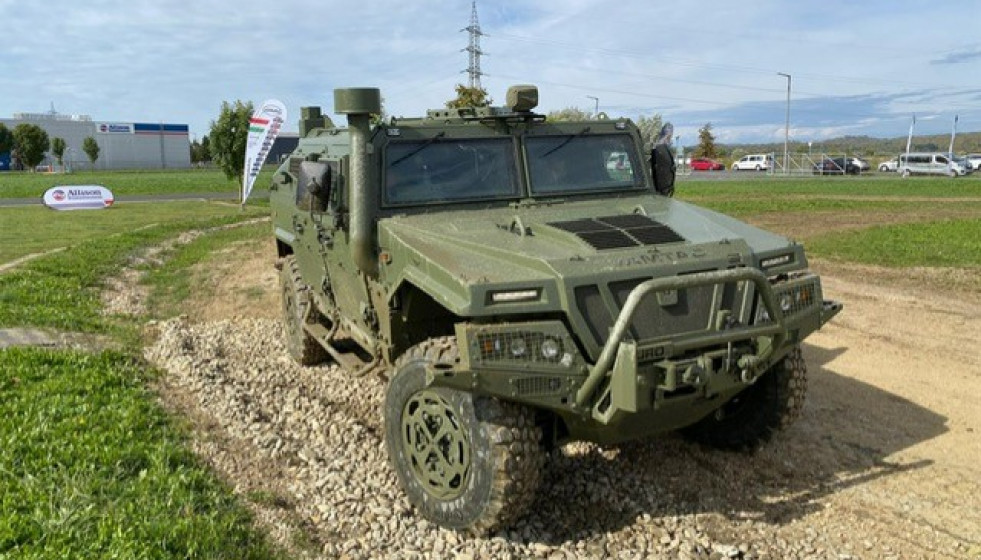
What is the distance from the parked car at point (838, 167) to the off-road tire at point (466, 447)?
171ft

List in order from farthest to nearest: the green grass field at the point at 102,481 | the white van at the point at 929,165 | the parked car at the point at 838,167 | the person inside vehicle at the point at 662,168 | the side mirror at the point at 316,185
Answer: the parked car at the point at 838,167 → the white van at the point at 929,165 → the person inside vehicle at the point at 662,168 → the side mirror at the point at 316,185 → the green grass field at the point at 102,481

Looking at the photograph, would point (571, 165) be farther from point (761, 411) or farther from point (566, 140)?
point (761, 411)

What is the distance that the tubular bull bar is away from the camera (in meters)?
3.76

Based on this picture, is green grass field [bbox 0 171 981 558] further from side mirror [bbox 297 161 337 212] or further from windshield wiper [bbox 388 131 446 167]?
windshield wiper [bbox 388 131 446 167]

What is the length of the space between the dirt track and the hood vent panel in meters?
1.42

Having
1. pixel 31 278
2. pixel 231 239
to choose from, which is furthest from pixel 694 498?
pixel 231 239

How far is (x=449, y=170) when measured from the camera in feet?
18.0

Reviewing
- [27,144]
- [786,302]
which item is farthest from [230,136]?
[27,144]

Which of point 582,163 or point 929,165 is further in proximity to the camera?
point 929,165

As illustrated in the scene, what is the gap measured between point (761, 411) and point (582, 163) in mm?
2004

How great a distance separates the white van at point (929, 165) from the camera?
157 feet

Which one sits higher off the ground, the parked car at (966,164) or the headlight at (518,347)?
the headlight at (518,347)

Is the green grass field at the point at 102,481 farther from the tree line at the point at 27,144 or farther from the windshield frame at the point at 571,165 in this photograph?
the tree line at the point at 27,144

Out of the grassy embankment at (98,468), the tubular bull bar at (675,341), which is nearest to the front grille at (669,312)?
the tubular bull bar at (675,341)
